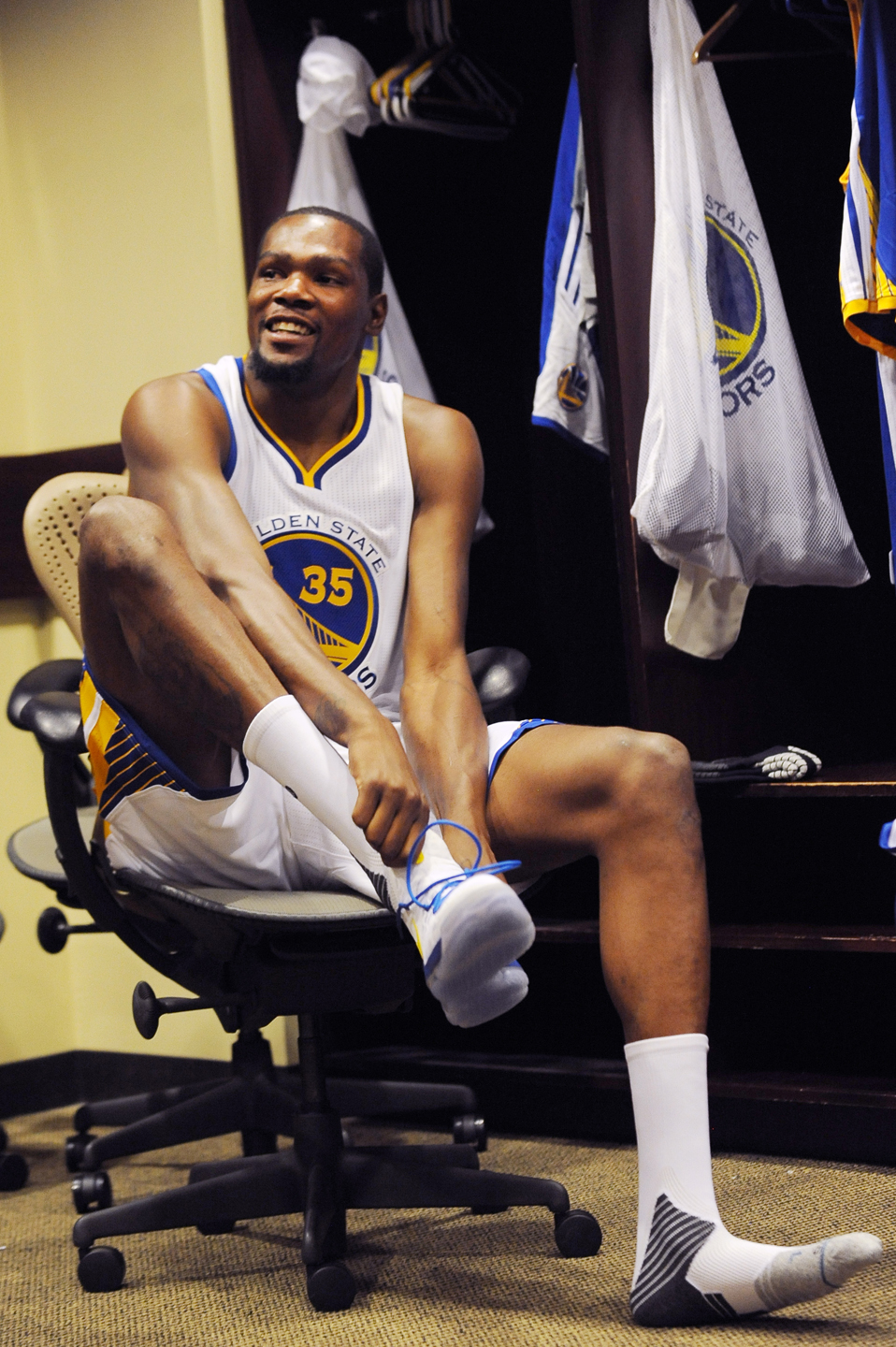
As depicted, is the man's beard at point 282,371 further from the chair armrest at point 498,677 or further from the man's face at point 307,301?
the chair armrest at point 498,677

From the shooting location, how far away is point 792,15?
222 cm

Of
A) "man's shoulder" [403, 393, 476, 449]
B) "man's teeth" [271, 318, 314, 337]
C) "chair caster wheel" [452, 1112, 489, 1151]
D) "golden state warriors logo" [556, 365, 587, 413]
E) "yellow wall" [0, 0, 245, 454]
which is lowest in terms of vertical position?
"chair caster wheel" [452, 1112, 489, 1151]

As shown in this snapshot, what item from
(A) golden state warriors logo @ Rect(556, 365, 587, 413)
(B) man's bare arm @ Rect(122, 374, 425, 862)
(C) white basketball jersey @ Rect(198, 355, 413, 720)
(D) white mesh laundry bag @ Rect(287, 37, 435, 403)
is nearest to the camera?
(B) man's bare arm @ Rect(122, 374, 425, 862)

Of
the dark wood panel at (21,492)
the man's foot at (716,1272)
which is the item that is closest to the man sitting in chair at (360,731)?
the man's foot at (716,1272)

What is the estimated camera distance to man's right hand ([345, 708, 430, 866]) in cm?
130

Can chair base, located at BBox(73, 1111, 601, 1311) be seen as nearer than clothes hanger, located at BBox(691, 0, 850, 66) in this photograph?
Yes

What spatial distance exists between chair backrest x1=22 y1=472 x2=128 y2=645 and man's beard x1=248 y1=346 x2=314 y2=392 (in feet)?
1.71

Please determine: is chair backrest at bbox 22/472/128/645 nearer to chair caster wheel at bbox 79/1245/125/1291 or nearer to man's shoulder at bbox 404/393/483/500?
man's shoulder at bbox 404/393/483/500

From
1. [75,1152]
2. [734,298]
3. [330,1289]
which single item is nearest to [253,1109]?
[75,1152]

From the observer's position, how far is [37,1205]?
2.02 meters

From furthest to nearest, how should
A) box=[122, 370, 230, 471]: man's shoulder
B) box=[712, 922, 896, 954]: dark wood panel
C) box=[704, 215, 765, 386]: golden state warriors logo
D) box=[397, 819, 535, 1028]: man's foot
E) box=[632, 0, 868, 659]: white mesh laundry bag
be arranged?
1. box=[704, 215, 765, 386]: golden state warriors logo
2. box=[632, 0, 868, 659]: white mesh laundry bag
3. box=[712, 922, 896, 954]: dark wood panel
4. box=[122, 370, 230, 471]: man's shoulder
5. box=[397, 819, 535, 1028]: man's foot

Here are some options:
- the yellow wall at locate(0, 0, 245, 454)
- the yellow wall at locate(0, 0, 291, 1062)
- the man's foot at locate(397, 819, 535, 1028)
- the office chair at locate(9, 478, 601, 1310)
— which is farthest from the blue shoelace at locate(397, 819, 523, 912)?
the yellow wall at locate(0, 0, 245, 454)

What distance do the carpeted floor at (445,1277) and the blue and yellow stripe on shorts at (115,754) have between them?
527 mm

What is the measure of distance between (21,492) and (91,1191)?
139 centimetres
